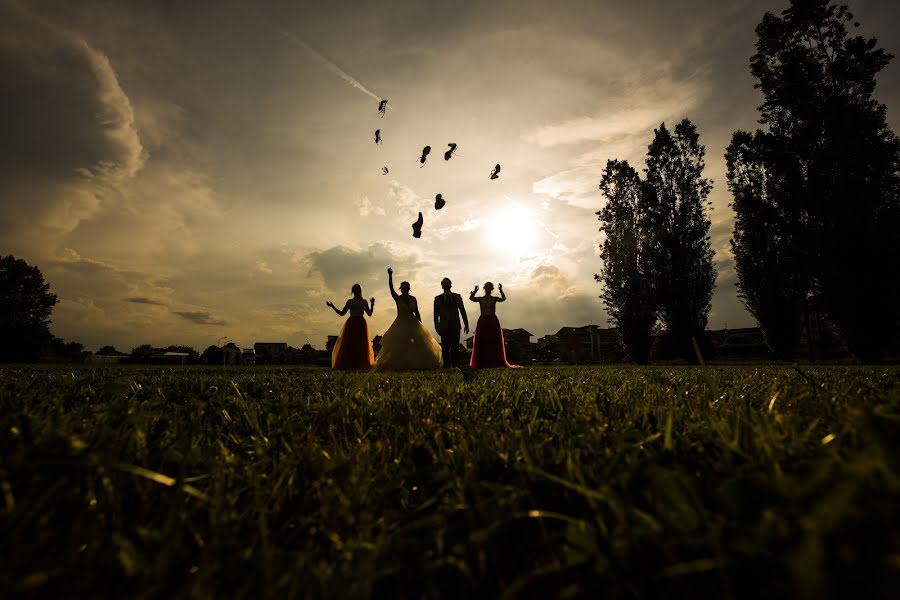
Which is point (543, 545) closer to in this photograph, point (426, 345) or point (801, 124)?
point (426, 345)

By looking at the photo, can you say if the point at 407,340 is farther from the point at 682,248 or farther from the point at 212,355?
the point at 212,355

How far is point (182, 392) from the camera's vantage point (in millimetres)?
3590

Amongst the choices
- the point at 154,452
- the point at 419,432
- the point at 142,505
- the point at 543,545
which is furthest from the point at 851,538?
the point at 154,452

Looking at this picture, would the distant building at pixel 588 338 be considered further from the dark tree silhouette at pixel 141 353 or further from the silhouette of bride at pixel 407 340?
the dark tree silhouette at pixel 141 353

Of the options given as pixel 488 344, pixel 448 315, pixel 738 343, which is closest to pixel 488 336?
pixel 488 344

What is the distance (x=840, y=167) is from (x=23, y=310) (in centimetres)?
5982

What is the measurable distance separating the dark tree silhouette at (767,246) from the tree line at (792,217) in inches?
2.2

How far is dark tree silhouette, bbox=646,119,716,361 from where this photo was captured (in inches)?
910

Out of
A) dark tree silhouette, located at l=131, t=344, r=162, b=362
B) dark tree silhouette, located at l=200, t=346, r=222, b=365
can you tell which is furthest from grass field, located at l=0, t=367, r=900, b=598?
dark tree silhouette, located at l=131, t=344, r=162, b=362

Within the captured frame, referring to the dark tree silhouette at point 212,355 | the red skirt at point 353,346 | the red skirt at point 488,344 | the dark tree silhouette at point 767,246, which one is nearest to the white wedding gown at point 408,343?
the red skirt at point 353,346

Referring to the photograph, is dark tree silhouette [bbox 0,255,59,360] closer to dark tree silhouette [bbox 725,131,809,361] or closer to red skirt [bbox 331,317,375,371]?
red skirt [bbox 331,317,375,371]

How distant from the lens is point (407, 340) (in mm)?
13234

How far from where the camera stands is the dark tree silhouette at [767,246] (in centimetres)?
1917

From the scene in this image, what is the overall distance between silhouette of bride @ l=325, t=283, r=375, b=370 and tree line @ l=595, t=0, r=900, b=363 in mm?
15578
